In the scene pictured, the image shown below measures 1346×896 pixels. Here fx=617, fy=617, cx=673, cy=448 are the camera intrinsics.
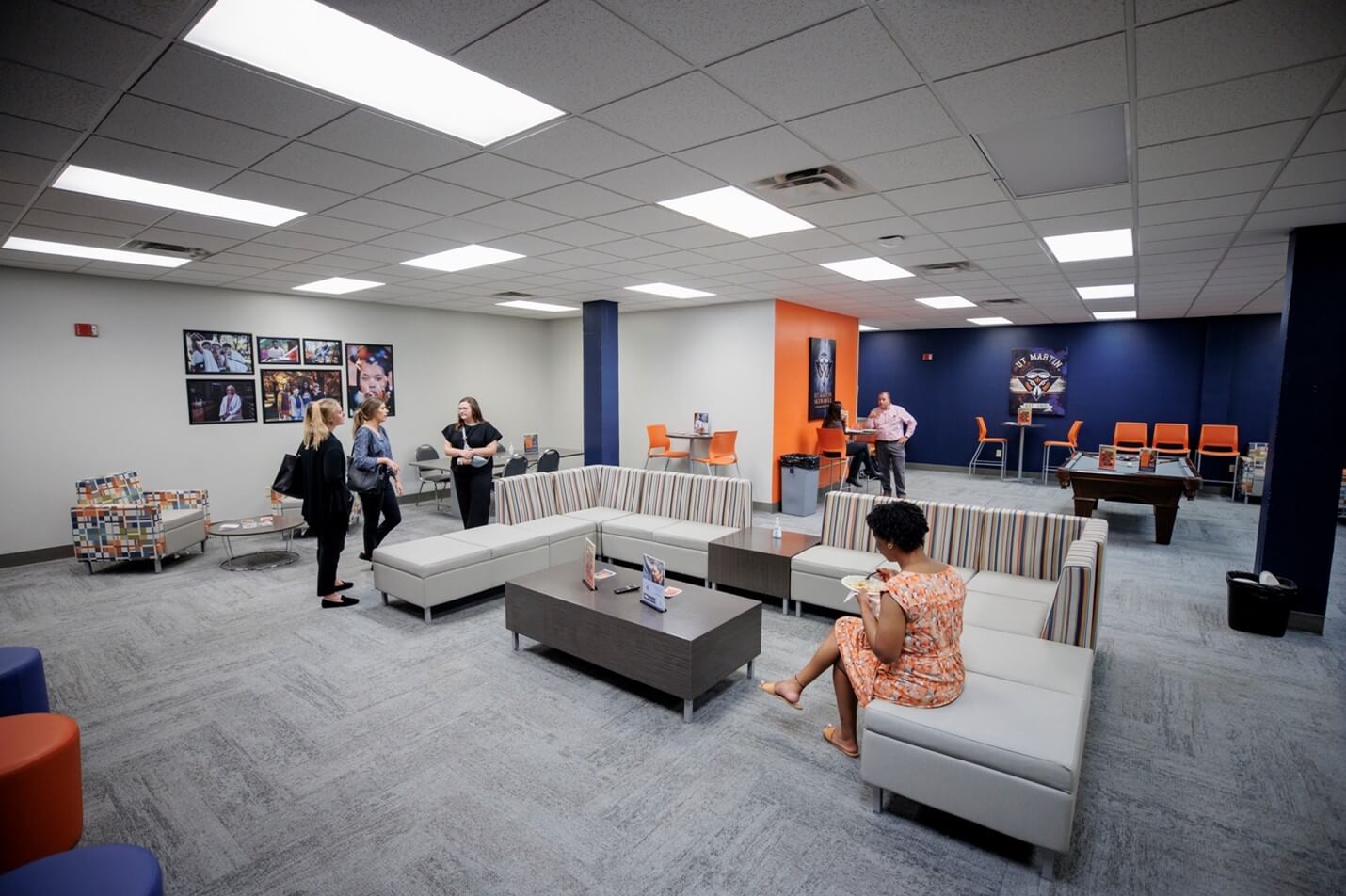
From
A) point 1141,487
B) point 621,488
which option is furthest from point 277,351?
point 1141,487

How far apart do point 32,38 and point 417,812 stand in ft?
9.91

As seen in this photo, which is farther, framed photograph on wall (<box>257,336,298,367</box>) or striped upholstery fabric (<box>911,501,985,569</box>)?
framed photograph on wall (<box>257,336,298,367</box>)

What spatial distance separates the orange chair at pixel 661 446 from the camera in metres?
9.06

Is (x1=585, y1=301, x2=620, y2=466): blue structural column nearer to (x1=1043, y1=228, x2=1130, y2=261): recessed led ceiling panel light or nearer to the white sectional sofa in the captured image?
the white sectional sofa

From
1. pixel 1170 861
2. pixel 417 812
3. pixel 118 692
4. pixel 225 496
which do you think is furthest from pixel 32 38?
pixel 225 496

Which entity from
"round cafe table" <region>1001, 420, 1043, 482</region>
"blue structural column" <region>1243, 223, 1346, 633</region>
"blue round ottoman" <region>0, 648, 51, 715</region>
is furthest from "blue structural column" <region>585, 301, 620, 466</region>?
"round cafe table" <region>1001, 420, 1043, 482</region>

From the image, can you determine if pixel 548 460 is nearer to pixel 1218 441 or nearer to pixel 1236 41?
pixel 1236 41

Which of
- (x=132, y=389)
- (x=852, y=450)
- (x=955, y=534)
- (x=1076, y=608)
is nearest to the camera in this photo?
(x=1076, y=608)

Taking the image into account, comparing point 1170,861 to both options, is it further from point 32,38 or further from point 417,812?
point 32,38

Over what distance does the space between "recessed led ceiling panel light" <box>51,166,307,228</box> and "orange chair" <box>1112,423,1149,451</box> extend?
464 inches

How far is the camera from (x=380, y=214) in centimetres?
401

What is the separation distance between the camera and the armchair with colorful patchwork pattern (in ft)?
18.3

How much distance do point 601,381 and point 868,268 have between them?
3.61m

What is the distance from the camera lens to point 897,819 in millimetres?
2459
